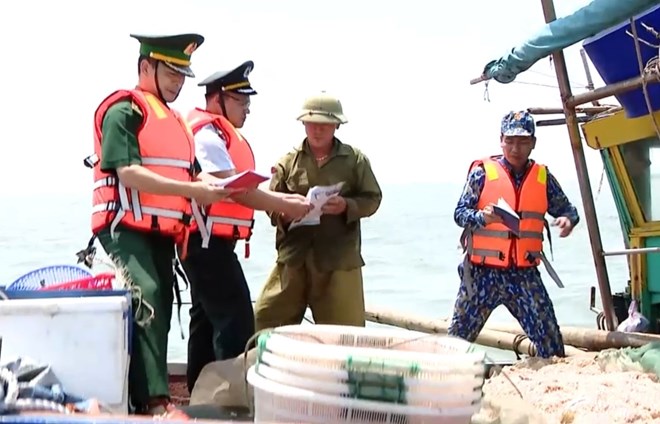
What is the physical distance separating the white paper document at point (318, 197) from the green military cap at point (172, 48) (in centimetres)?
123

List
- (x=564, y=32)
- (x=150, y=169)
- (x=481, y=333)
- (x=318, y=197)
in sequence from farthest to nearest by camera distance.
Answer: (x=481, y=333) → (x=564, y=32) → (x=318, y=197) → (x=150, y=169)

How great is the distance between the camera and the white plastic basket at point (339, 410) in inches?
108

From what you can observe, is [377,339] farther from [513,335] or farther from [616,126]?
[616,126]

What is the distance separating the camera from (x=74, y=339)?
335cm

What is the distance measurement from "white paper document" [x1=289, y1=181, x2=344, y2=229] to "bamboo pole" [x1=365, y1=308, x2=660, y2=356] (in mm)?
1941

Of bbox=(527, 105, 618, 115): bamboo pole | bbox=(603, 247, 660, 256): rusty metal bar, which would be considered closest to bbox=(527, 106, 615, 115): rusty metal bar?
bbox=(527, 105, 618, 115): bamboo pole

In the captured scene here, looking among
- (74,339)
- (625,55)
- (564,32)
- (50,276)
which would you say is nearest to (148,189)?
(50,276)

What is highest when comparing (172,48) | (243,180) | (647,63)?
(647,63)

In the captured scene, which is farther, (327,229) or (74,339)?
(327,229)

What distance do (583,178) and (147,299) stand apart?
367cm

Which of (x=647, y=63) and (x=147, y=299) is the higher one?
(x=647, y=63)

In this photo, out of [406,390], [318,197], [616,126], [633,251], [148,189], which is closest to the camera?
[406,390]

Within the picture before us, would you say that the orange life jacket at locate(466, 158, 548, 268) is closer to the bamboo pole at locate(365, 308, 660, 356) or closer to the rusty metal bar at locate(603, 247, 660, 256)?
the rusty metal bar at locate(603, 247, 660, 256)

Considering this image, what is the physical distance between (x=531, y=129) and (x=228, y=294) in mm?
2260
